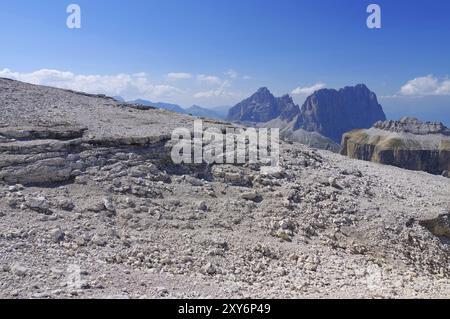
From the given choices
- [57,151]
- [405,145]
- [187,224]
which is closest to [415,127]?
[405,145]

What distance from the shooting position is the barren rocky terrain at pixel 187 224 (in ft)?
32.1

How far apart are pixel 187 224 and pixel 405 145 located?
6662 inches

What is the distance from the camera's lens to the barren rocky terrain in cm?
978

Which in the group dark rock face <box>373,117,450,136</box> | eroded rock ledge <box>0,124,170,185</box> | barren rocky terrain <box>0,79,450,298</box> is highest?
dark rock face <box>373,117,450,136</box>

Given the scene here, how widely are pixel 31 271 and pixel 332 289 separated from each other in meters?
6.72

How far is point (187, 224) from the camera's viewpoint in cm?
1291

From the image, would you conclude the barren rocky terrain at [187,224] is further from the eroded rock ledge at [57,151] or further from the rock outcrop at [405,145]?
the rock outcrop at [405,145]

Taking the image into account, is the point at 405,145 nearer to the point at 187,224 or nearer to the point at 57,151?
the point at 57,151

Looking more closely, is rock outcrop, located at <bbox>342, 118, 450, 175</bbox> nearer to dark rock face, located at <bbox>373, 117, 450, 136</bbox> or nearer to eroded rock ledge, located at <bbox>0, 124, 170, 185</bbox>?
dark rock face, located at <bbox>373, 117, 450, 136</bbox>

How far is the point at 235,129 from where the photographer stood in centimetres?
2405

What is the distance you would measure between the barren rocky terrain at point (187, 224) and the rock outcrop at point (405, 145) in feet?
490

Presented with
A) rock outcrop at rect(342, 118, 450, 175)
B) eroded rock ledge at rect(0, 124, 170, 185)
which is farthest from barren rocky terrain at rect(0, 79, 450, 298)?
rock outcrop at rect(342, 118, 450, 175)

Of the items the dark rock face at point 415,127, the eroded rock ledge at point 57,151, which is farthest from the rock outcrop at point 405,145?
the eroded rock ledge at point 57,151

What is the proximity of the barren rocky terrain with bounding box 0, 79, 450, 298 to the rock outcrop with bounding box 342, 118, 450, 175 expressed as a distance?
149 metres
